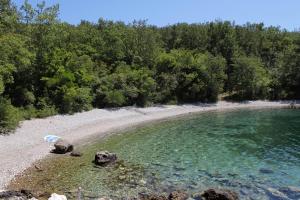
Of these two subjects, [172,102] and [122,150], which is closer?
[122,150]

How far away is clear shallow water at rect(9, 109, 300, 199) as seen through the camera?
25641 mm

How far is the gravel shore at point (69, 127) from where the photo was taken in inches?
1243

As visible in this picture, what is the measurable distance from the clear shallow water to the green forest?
1191 cm

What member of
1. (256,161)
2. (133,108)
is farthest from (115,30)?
(256,161)

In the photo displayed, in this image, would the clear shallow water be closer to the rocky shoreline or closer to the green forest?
the rocky shoreline

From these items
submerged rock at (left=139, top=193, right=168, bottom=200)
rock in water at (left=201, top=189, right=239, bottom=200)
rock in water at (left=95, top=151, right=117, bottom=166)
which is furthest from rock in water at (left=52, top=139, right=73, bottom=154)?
rock in water at (left=201, top=189, right=239, bottom=200)

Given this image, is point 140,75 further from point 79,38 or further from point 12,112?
point 12,112

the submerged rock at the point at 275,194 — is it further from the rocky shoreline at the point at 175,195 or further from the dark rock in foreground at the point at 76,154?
the dark rock in foreground at the point at 76,154

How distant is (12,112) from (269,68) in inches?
2494

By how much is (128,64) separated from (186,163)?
41698 mm

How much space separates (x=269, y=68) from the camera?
87.5 m

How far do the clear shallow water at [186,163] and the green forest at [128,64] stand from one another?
39.1ft

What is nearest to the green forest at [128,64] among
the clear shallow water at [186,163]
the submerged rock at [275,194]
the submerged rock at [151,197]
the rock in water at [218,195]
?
the clear shallow water at [186,163]

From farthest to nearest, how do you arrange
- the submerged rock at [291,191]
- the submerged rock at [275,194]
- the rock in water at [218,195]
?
the submerged rock at [291,191] → the submerged rock at [275,194] → the rock in water at [218,195]
